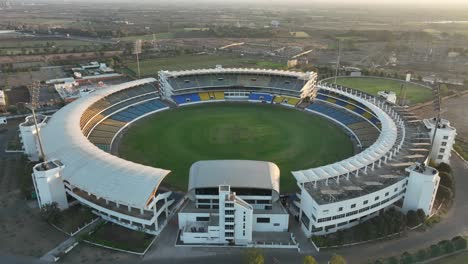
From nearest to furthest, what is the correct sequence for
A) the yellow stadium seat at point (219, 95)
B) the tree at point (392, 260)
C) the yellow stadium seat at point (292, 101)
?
1. the tree at point (392, 260)
2. the yellow stadium seat at point (292, 101)
3. the yellow stadium seat at point (219, 95)

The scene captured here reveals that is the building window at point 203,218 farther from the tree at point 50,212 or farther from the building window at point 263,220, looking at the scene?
the tree at point 50,212

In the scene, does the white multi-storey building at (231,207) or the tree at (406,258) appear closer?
the tree at (406,258)

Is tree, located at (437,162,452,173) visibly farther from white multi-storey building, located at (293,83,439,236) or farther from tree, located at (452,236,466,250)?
tree, located at (452,236,466,250)

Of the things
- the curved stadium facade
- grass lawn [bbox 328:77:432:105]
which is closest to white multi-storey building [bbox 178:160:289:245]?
the curved stadium facade

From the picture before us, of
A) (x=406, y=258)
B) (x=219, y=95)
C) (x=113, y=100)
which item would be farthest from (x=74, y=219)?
(x=219, y=95)

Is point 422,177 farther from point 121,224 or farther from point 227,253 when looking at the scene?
point 121,224

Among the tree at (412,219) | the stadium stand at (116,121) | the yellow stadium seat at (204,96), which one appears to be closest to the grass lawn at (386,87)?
the yellow stadium seat at (204,96)

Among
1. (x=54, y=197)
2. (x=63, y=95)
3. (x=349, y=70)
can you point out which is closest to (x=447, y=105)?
(x=349, y=70)
